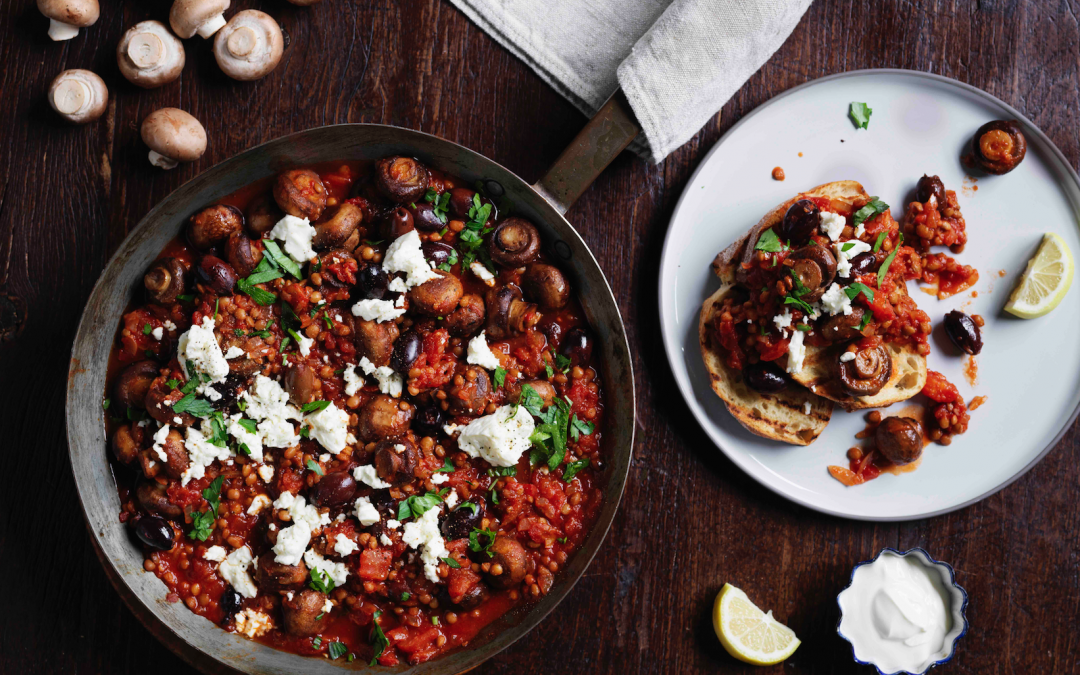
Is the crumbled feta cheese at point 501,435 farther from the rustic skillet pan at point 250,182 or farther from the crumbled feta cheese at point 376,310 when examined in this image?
the crumbled feta cheese at point 376,310

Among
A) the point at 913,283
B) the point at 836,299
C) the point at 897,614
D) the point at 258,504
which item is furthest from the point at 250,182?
the point at 897,614

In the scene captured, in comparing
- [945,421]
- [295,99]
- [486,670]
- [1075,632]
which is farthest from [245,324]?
[1075,632]

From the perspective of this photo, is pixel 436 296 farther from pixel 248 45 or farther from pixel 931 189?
pixel 931 189

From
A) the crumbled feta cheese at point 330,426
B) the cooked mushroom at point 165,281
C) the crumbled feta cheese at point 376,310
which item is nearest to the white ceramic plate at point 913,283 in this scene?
the crumbled feta cheese at point 376,310

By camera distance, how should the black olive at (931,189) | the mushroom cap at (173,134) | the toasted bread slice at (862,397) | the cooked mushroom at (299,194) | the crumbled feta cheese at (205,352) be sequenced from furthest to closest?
the black olive at (931,189) → the toasted bread slice at (862,397) → the mushroom cap at (173,134) → the cooked mushroom at (299,194) → the crumbled feta cheese at (205,352)

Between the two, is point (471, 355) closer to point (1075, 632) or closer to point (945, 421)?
point (945, 421)

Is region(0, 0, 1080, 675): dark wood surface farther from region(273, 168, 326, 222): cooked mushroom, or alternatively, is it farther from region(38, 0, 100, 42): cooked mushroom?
region(273, 168, 326, 222): cooked mushroom
